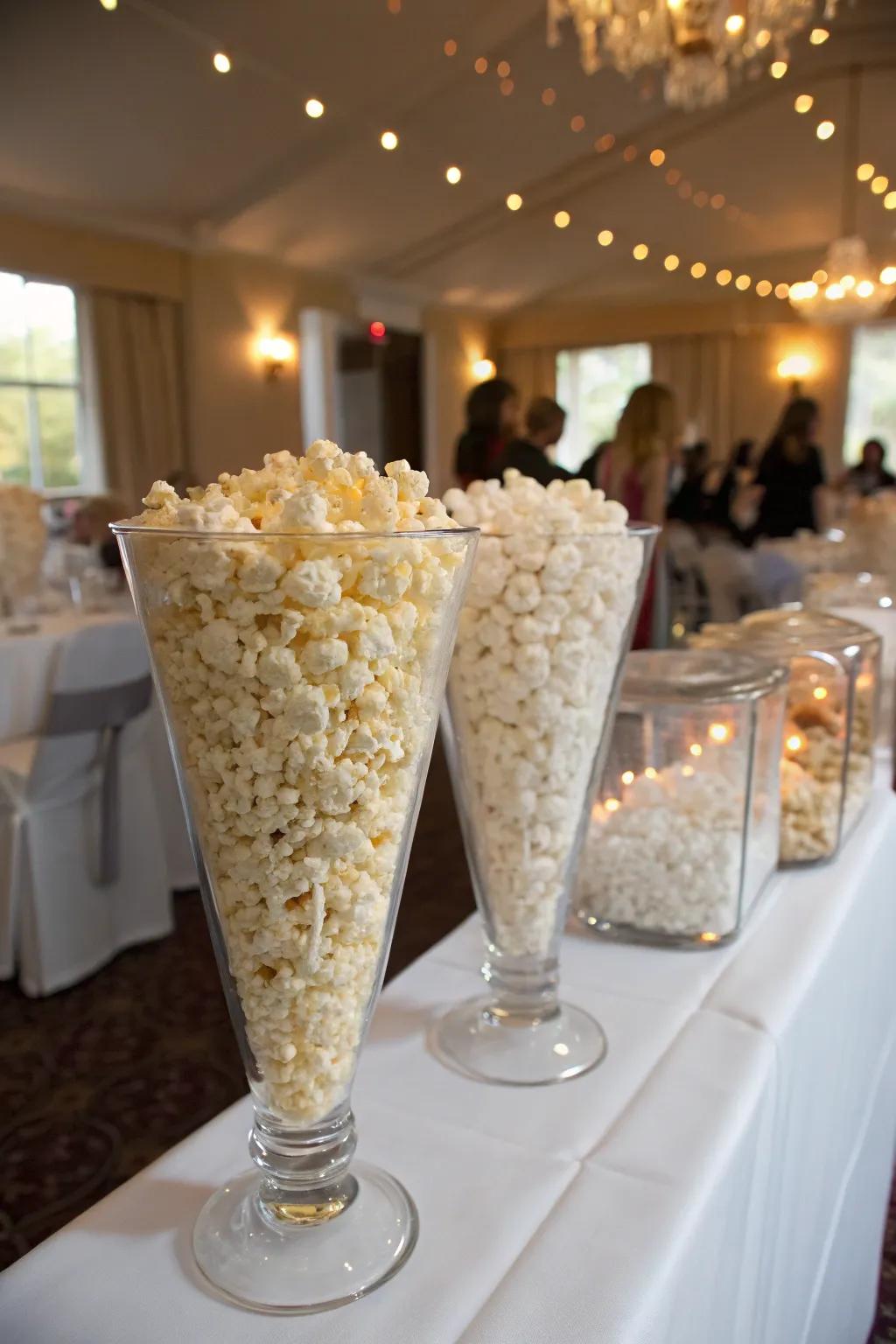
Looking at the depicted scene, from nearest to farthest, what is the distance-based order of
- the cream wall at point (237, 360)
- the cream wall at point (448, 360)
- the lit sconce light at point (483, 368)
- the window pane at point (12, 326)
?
the window pane at point (12, 326) → the cream wall at point (237, 360) → the cream wall at point (448, 360) → the lit sconce light at point (483, 368)

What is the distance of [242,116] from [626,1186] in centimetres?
476

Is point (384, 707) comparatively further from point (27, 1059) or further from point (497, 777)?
point (27, 1059)

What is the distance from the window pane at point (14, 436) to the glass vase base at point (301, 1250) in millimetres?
3851

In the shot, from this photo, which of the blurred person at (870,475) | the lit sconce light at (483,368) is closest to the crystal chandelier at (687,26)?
the blurred person at (870,475)

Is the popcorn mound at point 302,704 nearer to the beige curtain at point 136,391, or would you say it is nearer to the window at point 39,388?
the window at point 39,388

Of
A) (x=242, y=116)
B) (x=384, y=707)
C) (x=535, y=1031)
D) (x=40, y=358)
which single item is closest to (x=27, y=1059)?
(x=535, y=1031)

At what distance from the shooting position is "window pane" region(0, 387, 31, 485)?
397 cm

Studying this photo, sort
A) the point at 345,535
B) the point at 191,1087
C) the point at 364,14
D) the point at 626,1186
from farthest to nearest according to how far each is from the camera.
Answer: the point at 364,14 < the point at 191,1087 < the point at 626,1186 < the point at 345,535

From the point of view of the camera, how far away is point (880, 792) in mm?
1241

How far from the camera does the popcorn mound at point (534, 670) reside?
0.61 meters

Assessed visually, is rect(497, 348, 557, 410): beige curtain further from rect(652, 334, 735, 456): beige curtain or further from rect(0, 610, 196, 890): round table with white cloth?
rect(0, 610, 196, 890): round table with white cloth

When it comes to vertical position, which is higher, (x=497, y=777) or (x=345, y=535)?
(x=345, y=535)

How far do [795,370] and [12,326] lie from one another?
6562 mm

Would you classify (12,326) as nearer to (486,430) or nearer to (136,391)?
(136,391)
